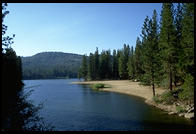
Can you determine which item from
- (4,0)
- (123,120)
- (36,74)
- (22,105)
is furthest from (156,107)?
(36,74)

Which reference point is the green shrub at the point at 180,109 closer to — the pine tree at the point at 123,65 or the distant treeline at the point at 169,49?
the distant treeline at the point at 169,49

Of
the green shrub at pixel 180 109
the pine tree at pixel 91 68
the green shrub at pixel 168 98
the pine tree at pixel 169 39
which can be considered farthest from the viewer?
the pine tree at pixel 91 68

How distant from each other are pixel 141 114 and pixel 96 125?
6.77 meters

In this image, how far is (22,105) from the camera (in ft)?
29.6

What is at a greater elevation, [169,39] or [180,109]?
[169,39]

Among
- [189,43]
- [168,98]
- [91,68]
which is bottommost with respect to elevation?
[168,98]

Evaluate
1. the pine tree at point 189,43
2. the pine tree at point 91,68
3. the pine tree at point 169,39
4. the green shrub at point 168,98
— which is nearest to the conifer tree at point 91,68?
the pine tree at point 91,68

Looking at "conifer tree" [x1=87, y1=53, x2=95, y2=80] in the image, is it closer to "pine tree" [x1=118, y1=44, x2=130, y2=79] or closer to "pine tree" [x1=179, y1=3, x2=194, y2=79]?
"pine tree" [x1=118, y1=44, x2=130, y2=79]

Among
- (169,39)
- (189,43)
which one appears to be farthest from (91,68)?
(189,43)

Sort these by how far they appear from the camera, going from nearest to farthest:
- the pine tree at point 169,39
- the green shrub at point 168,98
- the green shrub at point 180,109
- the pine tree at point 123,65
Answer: the green shrub at point 180,109 < the green shrub at point 168,98 < the pine tree at point 169,39 < the pine tree at point 123,65

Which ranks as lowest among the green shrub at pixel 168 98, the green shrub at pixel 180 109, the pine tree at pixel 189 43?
the green shrub at pixel 180 109

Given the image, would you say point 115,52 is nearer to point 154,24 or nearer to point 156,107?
point 154,24

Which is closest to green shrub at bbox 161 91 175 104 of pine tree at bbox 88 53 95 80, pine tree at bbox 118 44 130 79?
pine tree at bbox 118 44 130 79

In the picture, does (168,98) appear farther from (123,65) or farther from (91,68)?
(91,68)
